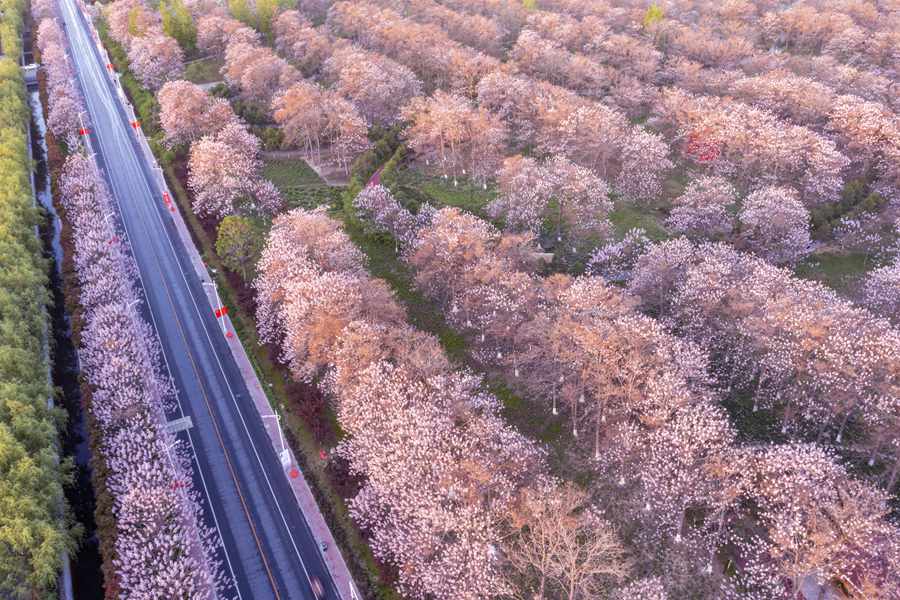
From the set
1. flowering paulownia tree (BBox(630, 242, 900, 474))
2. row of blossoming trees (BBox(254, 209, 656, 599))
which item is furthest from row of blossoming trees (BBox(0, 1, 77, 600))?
flowering paulownia tree (BBox(630, 242, 900, 474))

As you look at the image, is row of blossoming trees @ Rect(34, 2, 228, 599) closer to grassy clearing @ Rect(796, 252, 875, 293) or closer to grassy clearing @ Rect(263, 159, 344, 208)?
grassy clearing @ Rect(263, 159, 344, 208)

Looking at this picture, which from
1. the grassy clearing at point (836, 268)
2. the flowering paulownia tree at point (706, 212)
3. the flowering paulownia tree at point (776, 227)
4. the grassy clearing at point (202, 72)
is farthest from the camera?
the grassy clearing at point (202, 72)

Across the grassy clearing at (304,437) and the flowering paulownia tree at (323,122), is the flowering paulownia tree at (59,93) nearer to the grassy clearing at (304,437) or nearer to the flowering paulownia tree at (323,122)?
the flowering paulownia tree at (323,122)

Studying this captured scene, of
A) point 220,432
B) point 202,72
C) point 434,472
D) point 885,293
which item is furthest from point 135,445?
point 202,72

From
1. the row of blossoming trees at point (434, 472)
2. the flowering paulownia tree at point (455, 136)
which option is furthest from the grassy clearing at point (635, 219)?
the row of blossoming trees at point (434, 472)

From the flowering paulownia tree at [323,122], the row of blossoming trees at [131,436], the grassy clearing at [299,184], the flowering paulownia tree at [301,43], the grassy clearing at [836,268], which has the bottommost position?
the row of blossoming trees at [131,436]

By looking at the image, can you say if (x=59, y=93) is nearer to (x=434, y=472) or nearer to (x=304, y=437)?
(x=304, y=437)

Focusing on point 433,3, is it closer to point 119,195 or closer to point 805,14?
point 805,14
